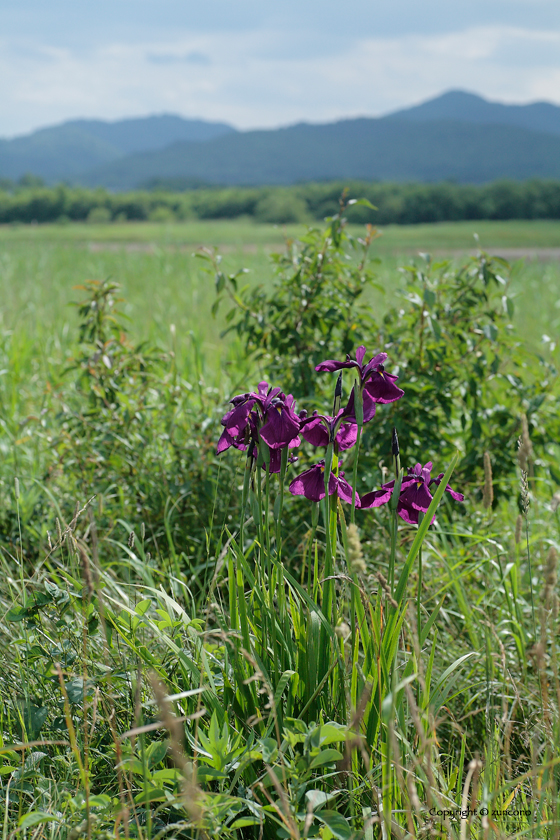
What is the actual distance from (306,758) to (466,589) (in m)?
1.25

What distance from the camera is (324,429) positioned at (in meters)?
1.27

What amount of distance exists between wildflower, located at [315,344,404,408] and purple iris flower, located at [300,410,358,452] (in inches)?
2.5

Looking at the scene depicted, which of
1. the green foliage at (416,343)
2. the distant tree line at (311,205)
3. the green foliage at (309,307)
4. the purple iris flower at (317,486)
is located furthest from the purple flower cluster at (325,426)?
the distant tree line at (311,205)

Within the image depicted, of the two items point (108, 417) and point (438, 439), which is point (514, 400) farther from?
point (108, 417)

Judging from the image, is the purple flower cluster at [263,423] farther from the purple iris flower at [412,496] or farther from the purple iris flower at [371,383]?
the purple iris flower at [412,496]

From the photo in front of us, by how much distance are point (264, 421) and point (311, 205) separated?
44.3 metres

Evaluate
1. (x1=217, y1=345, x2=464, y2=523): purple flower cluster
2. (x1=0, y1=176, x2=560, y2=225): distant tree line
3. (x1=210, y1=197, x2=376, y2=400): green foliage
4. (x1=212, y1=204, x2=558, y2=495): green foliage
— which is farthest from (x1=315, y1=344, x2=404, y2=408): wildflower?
(x1=0, y1=176, x2=560, y2=225): distant tree line

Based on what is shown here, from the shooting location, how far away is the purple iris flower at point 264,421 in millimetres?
1168

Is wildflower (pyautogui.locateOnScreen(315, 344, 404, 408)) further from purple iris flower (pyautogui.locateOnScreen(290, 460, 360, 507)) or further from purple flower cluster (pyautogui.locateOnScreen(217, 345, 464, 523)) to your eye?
purple iris flower (pyautogui.locateOnScreen(290, 460, 360, 507))

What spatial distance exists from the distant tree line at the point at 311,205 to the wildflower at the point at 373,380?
34633mm

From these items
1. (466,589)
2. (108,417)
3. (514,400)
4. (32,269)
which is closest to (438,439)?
(514,400)

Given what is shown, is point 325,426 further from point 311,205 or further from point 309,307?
point 311,205

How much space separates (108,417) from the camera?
2621 mm

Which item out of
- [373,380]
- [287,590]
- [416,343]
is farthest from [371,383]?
[416,343]
